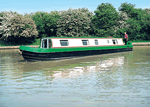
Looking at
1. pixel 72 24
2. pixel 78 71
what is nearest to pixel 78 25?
pixel 72 24

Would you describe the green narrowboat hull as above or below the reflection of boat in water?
above

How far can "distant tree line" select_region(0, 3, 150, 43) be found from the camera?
137 feet

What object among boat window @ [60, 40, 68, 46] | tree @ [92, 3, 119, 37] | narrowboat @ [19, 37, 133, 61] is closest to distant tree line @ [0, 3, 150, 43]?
tree @ [92, 3, 119, 37]

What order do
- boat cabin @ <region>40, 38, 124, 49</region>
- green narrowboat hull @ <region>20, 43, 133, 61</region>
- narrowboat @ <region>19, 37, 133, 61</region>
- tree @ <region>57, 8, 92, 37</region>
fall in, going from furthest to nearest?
tree @ <region>57, 8, 92, 37</region>
boat cabin @ <region>40, 38, 124, 49</region>
narrowboat @ <region>19, 37, 133, 61</region>
green narrowboat hull @ <region>20, 43, 133, 61</region>

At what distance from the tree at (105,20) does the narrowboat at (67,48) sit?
66.8ft

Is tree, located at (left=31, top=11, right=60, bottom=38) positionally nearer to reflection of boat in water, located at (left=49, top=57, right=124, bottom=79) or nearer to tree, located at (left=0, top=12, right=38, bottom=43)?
tree, located at (left=0, top=12, right=38, bottom=43)

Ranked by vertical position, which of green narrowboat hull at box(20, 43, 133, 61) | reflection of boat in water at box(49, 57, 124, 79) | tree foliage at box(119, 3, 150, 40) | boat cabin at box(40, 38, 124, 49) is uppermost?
tree foliage at box(119, 3, 150, 40)

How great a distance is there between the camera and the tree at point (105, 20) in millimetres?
43969

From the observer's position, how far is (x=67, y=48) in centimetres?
1705

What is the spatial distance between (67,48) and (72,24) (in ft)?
90.8

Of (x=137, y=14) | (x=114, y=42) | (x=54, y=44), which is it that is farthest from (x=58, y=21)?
(x=54, y=44)

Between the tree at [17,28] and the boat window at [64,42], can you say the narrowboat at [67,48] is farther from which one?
the tree at [17,28]

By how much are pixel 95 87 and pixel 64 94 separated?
4.24 ft

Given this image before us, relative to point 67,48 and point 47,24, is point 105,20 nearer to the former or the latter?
point 47,24
